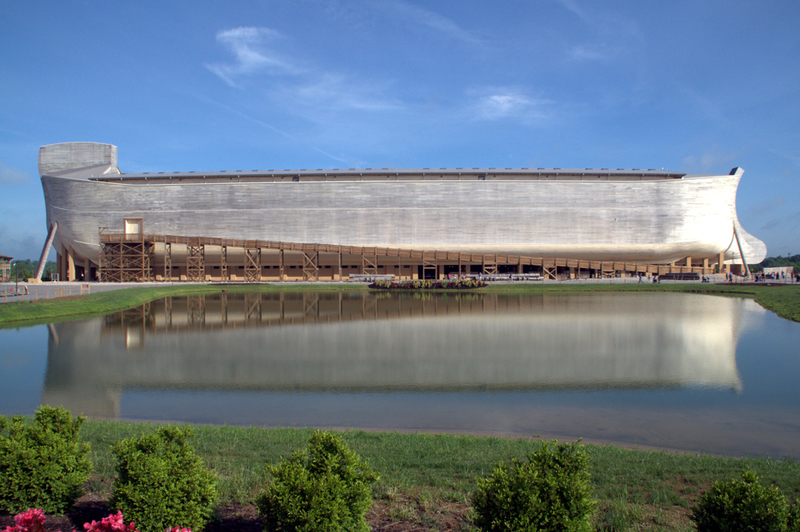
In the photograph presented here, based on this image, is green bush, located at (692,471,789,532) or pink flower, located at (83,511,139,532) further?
pink flower, located at (83,511,139,532)

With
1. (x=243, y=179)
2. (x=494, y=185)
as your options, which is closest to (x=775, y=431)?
(x=494, y=185)

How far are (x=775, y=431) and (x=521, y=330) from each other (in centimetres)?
942

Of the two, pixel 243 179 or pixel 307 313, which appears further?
pixel 243 179

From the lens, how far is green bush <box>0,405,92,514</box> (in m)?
4.11

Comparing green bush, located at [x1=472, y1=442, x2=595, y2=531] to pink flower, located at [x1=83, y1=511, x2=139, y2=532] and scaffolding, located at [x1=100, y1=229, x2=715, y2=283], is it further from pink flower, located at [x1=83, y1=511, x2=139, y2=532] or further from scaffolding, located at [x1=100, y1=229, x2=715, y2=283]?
scaffolding, located at [x1=100, y1=229, x2=715, y2=283]

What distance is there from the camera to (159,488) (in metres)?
3.64

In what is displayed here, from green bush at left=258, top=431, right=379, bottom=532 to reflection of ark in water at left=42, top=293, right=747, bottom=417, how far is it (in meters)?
6.14

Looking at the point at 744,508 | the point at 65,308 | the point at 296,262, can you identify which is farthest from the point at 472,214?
the point at 744,508

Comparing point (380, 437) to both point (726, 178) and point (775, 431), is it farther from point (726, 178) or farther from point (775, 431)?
point (726, 178)

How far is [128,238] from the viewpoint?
53562 millimetres

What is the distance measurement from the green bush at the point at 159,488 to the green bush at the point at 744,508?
3532 millimetres

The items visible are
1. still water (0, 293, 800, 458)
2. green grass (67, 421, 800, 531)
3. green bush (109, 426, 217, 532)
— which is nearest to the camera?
green bush (109, 426, 217, 532)

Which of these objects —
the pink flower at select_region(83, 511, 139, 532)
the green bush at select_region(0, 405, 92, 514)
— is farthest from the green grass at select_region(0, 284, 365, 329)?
the pink flower at select_region(83, 511, 139, 532)

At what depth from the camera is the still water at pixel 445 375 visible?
7609 millimetres
